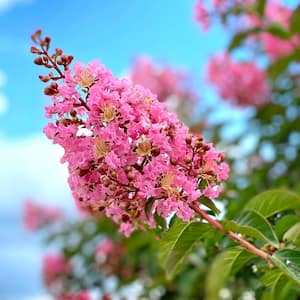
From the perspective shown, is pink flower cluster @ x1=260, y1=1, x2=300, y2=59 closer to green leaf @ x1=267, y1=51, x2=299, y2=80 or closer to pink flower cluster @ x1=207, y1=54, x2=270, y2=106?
pink flower cluster @ x1=207, y1=54, x2=270, y2=106

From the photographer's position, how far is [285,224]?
1095 mm

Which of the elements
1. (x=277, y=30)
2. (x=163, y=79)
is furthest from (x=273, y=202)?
(x=163, y=79)

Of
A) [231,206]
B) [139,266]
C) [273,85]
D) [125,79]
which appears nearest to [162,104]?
[125,79]

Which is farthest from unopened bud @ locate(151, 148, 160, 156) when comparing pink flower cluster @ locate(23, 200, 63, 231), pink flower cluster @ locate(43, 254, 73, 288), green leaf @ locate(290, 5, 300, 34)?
pink flower cluster @ locate(23, 200, 63, 231)

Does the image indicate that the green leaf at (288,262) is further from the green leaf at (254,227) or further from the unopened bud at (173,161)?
the unopened bud at (173,161)

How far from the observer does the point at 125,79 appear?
3.02 feet

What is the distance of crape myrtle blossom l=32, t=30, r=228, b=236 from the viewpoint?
88cm

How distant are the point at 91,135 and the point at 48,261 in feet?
9.44

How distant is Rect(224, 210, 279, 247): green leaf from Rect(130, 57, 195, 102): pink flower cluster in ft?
10.6

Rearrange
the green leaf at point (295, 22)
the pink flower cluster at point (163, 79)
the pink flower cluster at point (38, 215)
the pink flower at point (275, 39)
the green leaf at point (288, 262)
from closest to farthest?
1. the green leaf at point (288, 262)
2. the green leaf at point (295, 22)
3. the pink flower at point (275, 39)
4. the pink flower cluster at point (38, 215)
5. the pink flower cluster at point (163, 79)

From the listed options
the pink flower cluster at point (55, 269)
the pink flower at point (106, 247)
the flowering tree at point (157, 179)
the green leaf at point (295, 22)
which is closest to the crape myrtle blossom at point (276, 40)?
the green leaf at point (295, 22)

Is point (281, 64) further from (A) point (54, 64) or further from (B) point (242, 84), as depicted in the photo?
(A) point (54, 64)

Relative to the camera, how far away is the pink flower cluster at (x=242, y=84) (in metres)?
3.31

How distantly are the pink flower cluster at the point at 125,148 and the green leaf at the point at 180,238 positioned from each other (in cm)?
4
